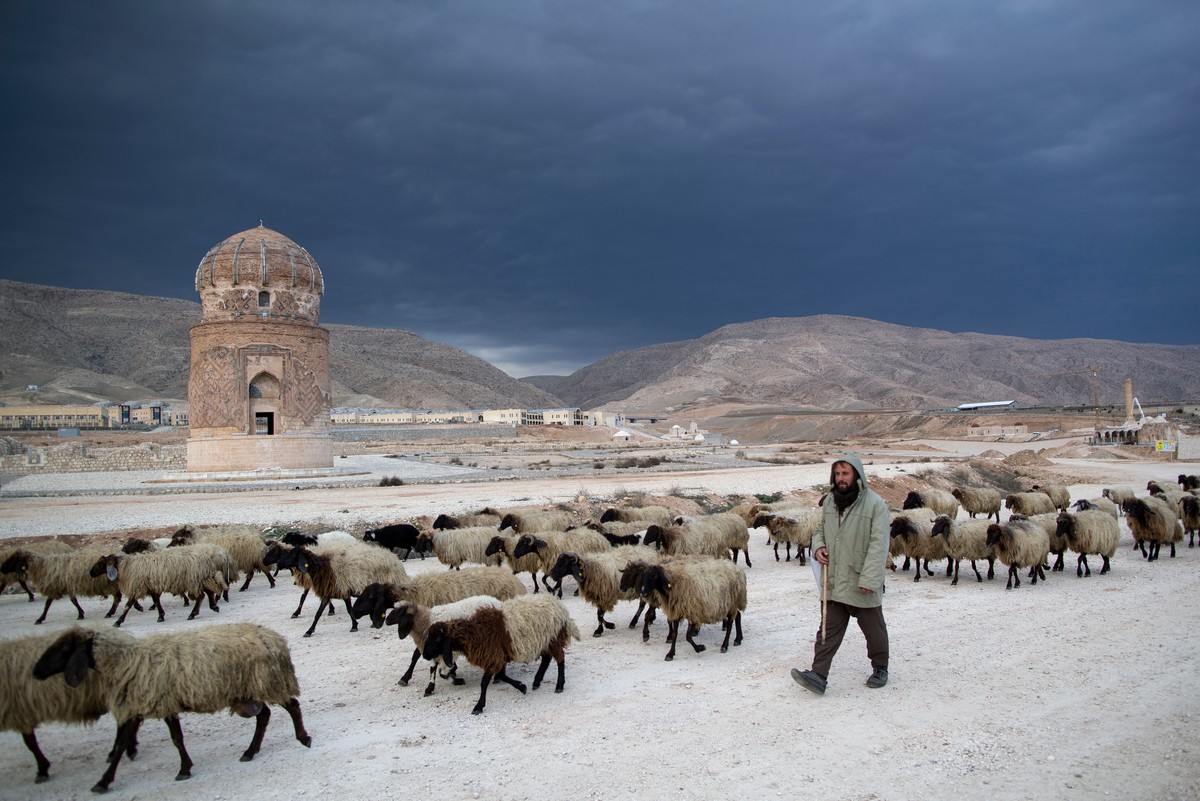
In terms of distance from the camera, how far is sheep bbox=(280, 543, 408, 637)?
933cm

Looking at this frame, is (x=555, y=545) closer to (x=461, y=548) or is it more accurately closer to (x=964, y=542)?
(x=461, y=548)

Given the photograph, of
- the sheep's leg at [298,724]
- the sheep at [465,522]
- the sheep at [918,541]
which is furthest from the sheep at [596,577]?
the sheep at [918,541]

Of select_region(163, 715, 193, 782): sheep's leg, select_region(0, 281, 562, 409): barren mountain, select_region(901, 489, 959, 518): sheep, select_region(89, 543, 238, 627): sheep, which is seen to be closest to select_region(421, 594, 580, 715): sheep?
select_region(163, 715, 193, 782): sheep's leg

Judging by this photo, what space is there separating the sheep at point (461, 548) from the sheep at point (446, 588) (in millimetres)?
3303

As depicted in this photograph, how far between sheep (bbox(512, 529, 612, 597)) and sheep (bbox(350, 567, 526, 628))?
2.09m

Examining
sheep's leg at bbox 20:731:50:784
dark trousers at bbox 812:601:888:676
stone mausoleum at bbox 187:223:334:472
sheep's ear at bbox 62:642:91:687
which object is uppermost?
stone mausoleum at bbox 187:223:334:472

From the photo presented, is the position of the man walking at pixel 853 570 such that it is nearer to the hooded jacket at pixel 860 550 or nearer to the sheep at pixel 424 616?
the hooded jacket at pixel 860 550

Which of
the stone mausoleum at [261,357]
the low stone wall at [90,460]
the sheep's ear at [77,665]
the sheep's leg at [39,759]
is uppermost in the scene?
the stone mausoleum at [261,357]

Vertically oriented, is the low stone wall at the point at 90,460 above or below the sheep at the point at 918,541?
Result: above

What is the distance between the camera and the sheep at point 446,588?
25.6ft

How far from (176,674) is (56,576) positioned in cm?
588

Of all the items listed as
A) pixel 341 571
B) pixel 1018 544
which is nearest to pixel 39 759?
pixel 341 571

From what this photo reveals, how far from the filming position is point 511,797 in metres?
5.02

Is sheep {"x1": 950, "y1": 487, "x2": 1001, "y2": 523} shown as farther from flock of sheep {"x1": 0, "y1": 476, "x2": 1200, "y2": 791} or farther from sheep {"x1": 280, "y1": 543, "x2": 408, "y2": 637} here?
sheep {"x1": 280, "y1": 543, "x2": 408, "y2": 637}
